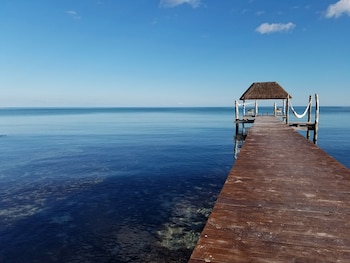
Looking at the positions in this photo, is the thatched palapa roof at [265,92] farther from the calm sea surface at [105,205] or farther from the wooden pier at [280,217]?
the wooden pier at [280,217]

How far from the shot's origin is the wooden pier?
305 centimetres

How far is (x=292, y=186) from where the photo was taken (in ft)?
18.4

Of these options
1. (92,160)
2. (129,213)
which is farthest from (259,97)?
(129,213)

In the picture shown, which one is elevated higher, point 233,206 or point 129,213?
point 233,206

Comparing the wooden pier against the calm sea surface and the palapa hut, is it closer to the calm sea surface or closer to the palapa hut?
the calm sea surface

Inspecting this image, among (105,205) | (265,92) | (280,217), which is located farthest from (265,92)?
(280,217)

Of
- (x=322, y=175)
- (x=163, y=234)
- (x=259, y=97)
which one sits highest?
(x=259, y=97)

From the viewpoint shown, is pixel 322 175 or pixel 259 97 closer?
pixel 322 175

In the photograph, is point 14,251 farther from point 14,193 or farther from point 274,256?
point 274,256

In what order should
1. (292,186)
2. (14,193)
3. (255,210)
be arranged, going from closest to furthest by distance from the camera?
(255,210) < (292,186) < (14,193)

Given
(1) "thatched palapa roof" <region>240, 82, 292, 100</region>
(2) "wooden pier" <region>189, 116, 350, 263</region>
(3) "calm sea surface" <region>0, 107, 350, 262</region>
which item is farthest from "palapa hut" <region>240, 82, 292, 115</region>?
(2) "wooden pier" <region>189, 116, 350, 263</region>

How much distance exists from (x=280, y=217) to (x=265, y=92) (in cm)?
2733

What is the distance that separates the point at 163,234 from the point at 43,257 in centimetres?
347

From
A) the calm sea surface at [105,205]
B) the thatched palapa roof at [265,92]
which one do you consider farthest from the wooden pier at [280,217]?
the thatched palapa roof at [265,92]
